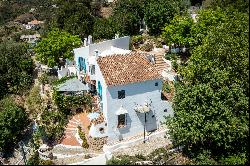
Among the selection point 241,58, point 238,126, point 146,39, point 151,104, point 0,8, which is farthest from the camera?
point 0,8

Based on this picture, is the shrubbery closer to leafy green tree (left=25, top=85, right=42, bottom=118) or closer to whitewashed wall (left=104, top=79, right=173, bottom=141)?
whitewashed wall (left=104, top=79, right=173, bottom=141)

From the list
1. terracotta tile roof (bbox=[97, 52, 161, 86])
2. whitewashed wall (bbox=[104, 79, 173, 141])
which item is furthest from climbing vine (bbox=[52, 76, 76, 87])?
whitewashed wall (bbox=[104, 79, 173, 141])

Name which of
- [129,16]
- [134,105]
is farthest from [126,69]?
[129,16]

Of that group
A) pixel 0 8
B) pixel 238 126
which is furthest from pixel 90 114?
pixel 0 8

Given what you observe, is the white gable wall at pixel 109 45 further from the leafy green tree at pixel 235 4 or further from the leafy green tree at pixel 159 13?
the leafy green tree at pixel 235 4

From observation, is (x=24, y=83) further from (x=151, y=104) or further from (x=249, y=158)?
(x=249, y=158)
